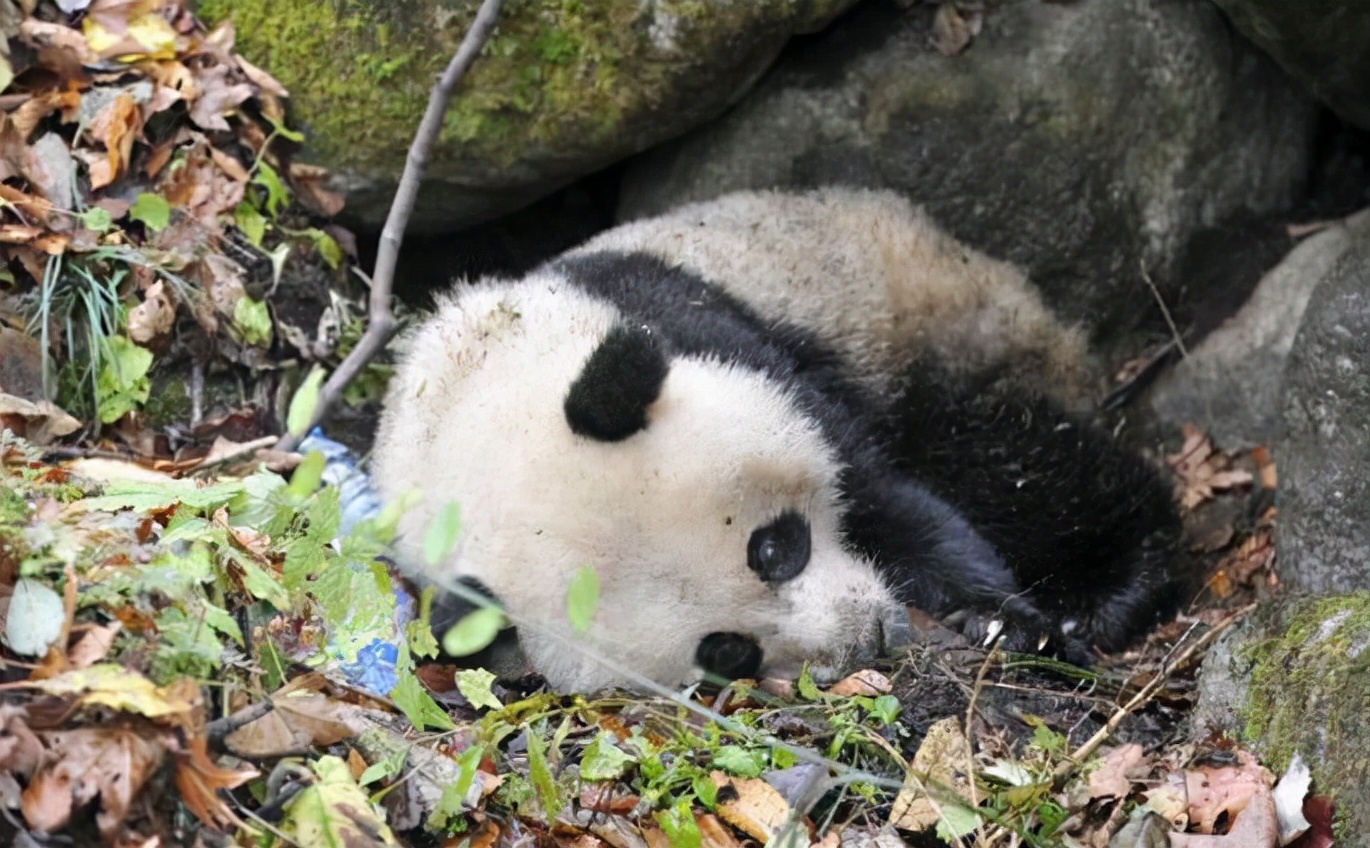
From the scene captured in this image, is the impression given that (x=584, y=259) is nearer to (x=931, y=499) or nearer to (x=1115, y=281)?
(x=931, y=499)

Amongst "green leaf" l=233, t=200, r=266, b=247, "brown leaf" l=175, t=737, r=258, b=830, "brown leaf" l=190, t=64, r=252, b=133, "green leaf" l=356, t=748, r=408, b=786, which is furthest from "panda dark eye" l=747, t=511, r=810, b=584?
"brown leaf" l=190, t=64, r=252, b=133

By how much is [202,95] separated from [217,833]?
3.52m

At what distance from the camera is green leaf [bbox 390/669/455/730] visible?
2.89m

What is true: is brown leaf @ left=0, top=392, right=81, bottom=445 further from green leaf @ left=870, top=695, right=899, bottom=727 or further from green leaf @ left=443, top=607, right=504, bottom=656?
green leaf @ left=870, top=695, right=899, bottom=727

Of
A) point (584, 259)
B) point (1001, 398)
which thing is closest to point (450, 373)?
point (584, 259)

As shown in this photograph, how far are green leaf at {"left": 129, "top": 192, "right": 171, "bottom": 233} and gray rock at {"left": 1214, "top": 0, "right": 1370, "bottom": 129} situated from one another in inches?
157

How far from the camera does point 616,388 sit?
376cm

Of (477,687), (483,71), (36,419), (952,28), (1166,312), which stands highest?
(952,28)

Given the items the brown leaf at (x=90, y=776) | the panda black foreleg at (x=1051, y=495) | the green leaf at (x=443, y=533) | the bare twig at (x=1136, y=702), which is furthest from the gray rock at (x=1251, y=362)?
the brown leaf at (x=90, y=776)

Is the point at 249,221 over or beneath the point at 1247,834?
beneath

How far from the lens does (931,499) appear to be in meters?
4.61

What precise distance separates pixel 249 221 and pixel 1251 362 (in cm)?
401

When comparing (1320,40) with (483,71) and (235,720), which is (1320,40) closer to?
(483,71)

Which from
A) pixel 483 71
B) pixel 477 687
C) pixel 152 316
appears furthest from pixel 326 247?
pixel 477 687
